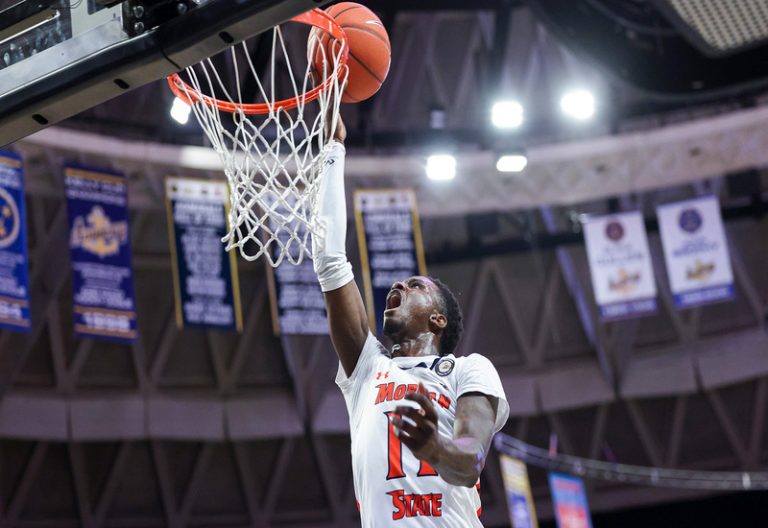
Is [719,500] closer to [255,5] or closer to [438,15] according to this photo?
[438,15]

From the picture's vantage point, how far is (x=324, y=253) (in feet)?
14.7

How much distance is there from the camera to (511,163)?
46.9ft

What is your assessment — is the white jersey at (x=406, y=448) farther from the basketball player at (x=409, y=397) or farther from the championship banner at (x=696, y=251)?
the championship banner at (x=696, y=251)

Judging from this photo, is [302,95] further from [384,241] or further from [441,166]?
[441,166]

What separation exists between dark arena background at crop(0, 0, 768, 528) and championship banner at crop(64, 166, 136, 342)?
0.03 meters

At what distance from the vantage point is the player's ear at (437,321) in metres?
4.54

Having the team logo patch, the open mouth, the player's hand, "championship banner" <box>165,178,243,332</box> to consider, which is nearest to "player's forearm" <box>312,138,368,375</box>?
the open mouth

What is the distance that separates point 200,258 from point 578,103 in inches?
220

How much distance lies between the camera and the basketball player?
3.58m

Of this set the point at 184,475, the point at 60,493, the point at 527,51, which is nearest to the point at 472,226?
the point at 527,51

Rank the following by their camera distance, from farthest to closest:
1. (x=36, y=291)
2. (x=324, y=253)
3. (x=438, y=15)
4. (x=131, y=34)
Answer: (x=438, y=15) < (x=36, y=291) < (x=131, y=34) < (x=324, y=253)

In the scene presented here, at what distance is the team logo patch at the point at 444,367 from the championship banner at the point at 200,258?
30.8ft

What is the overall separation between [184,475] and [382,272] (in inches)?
304

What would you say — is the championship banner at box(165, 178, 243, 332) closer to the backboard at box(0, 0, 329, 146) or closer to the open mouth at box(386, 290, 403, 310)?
the backboard at box(0, 0, 329, 146)
